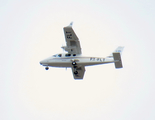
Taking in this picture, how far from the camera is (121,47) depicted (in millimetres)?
52562

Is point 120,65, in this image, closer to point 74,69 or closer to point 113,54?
point 113,54

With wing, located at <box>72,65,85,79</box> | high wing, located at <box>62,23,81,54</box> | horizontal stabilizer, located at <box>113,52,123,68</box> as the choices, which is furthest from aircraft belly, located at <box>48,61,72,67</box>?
horizontal stabilizer, located at <box>113,52,123,68</box>

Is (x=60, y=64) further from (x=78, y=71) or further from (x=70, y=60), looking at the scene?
(x=78, y=71)

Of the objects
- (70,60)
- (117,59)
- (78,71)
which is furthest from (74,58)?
(117,59)

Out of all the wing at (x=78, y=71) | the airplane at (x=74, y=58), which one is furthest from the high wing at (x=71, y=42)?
the wing at (x=78, y=71)

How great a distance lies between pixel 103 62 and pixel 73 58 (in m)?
4.78

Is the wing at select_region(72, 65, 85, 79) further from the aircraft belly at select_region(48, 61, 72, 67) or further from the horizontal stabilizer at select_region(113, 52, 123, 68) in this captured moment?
the horizontal stabilizer at select_region(113, 52, 123, 68)

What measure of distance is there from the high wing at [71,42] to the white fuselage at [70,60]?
86 cm

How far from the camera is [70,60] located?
2045 inches

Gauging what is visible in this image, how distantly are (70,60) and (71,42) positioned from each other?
302cm

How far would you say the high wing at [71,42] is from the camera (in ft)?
159

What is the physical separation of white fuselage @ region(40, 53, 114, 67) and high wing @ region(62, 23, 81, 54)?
860 mm

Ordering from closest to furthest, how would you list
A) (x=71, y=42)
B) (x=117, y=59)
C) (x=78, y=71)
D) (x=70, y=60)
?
(x=117, y=59) < (x=71, y=42) < (x=70, y=60) < (x=78, y=71)

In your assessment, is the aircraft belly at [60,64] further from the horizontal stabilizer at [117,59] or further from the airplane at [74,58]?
the horizontal stabilizer at [117,59]
